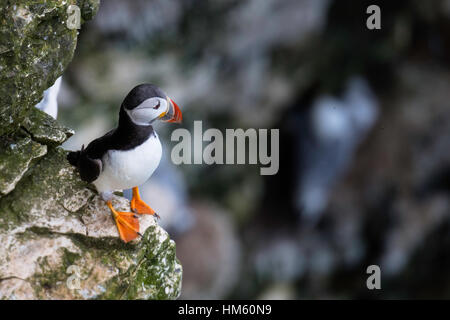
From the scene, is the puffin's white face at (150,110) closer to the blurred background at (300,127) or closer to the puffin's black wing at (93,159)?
the puffin's black wing at (93,159)

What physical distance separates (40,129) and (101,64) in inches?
229

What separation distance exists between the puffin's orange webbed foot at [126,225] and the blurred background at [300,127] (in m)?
5.66

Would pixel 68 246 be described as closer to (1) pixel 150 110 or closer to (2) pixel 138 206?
(2) pixel 138 206

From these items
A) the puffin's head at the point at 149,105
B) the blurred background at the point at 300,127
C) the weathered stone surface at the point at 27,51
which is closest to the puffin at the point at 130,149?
the puffin's head at the point at 149,105

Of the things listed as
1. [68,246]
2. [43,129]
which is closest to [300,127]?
[43,129]

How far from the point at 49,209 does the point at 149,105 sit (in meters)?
0.84

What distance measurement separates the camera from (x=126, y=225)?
269 centimetres

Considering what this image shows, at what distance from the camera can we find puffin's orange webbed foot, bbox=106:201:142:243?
8.77 feet

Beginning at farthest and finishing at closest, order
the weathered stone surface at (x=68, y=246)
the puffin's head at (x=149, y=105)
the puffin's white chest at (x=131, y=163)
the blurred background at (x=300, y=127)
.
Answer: the blurred background at (x=300, y=127) → the weathered stone surface at (x=68, y=246) → the puffin's white chest at (x=131, y=163) → the puffin's head at (x=149, y=105)

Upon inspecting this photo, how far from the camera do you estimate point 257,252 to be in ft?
36.2

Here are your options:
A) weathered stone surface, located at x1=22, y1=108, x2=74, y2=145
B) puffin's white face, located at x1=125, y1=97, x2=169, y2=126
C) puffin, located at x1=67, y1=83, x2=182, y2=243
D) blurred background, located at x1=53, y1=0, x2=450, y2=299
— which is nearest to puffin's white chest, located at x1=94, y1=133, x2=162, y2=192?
puffin, located at x1=67, y1=83, x2=182, y2=243

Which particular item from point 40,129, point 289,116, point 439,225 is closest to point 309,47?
point 289,116

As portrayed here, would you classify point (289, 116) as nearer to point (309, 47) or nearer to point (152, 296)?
point (309, 47)

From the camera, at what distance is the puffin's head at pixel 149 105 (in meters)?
2.39
